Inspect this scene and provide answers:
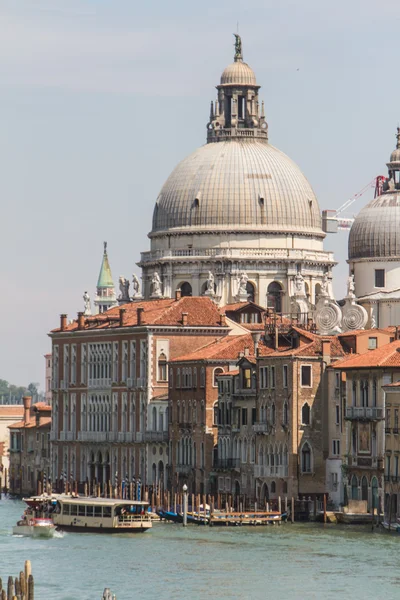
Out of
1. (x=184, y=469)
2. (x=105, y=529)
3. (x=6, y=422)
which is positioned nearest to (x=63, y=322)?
(x=184, y=469)

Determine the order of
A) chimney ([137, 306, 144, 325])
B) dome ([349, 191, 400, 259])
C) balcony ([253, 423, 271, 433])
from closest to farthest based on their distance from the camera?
balcony ([253, 423, 271, 433]) → chimney ([137, 306, 144, 325]) → dome ([349, 191, 400, 259])

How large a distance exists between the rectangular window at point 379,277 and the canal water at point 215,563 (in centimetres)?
3415

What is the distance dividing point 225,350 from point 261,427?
6.99 metres

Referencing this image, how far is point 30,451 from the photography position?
141125 millimetres

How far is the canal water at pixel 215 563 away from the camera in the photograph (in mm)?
80562

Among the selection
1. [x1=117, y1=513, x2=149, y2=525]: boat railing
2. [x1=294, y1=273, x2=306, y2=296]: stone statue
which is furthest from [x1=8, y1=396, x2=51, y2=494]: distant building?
[x1=117, y1=513, x2=149, y2=525]: boat railing

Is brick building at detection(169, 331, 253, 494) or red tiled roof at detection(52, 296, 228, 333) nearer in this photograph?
brick building at detection(169, 331, 253, 494)

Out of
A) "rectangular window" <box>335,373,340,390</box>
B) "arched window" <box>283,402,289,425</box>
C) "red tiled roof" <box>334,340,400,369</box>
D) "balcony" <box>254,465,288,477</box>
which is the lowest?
"balcony" <box>254,465,288,477</box>

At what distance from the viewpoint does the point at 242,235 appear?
139000 mm

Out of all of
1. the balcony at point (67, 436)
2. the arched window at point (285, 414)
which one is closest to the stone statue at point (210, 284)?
the balcony at point (67, 436)

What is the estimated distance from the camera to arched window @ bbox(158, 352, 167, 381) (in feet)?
400

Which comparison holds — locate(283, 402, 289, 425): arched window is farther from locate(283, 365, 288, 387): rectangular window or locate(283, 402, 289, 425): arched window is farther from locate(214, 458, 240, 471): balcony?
locate(214, 458, 240, 471): balcony

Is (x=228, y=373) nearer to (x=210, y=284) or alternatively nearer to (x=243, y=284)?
(x=243, y=284)

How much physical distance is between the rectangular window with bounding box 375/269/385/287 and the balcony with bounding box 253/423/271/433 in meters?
27.6
